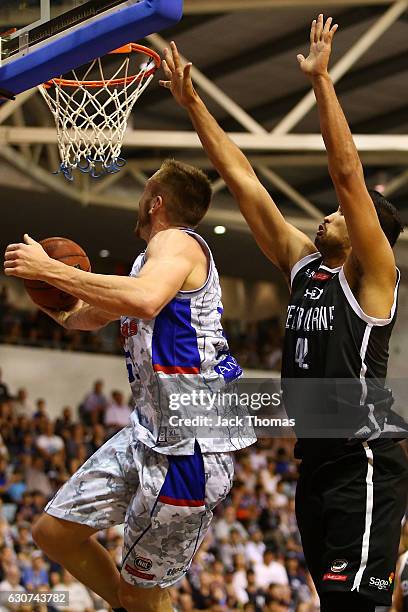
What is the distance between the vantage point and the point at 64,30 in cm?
481

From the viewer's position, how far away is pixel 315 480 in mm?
4328

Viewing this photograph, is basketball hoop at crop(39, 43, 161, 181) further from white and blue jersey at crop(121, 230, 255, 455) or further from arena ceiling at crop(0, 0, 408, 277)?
arena ceiling at crop(0, 0, 408, 277)

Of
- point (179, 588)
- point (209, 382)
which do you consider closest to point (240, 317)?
point (179, 588)

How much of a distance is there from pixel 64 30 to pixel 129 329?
1457 millimetres

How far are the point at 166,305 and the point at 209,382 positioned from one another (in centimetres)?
40

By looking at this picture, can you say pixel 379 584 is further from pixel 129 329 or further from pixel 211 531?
pixel 211 531

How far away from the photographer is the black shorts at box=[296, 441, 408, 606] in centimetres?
414

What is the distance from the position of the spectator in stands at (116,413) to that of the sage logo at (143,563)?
11.5m

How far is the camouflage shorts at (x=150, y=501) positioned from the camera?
14.5 feet

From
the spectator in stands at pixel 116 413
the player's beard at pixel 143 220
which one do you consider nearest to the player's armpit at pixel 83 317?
the player's beard at pixel 143 220

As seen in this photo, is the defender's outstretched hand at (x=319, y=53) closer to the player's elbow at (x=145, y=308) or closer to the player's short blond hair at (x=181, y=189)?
the player's short blond hair at (x=181, y=189)

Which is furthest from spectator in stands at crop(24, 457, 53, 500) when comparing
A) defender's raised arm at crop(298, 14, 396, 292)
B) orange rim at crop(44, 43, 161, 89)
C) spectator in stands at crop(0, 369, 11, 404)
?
defender's raised arm at crop(298, 14, 396, 292)

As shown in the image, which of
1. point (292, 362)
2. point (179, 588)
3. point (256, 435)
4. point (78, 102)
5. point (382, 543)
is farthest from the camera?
point (179, 588)

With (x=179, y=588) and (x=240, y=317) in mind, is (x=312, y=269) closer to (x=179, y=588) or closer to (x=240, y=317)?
(x=179, y=588)
